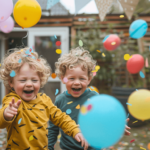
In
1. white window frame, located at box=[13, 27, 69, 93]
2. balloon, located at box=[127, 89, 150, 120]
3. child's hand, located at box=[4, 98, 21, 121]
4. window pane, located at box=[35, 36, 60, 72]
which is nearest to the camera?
child's hand, located at box=[4, 98, 21, 121]

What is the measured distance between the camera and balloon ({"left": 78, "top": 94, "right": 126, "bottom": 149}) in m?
0.78

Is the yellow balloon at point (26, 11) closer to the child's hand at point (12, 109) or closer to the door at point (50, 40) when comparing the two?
the child's hand at point (12, 109)

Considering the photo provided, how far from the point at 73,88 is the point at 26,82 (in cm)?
39

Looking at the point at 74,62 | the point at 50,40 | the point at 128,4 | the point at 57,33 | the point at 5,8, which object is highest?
the point at 57,33

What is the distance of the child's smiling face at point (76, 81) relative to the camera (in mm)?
1417

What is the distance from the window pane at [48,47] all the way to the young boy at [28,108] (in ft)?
11.3

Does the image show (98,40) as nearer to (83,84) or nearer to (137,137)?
(137,137)

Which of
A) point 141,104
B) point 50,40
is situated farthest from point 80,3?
point 50,40

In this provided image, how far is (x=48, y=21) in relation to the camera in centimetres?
446

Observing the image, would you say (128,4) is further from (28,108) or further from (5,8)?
(28,108)

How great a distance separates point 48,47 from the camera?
502 centimetres

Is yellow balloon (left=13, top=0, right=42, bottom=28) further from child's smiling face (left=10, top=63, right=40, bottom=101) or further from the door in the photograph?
the door

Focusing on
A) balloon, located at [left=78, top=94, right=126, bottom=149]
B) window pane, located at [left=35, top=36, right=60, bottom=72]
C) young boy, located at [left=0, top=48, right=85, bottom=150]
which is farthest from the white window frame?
balloon, located at [left=78, top=94, right=126, bottom=149]

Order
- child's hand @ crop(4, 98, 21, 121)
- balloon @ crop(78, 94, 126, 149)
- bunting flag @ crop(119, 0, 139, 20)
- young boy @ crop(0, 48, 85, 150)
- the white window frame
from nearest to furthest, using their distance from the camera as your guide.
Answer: balloon @ crop(78, 94, 126, 149) → child's hand @ crop(4, 98, 21, 121) → young boy @ crop(0, 48, 85, 150) → bunting flag @ crop(119, 0, 139, 20) → the white window frame
